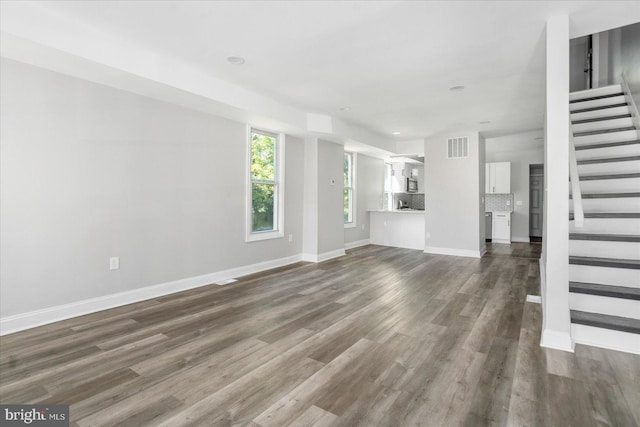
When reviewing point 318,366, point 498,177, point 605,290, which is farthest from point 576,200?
point 498,177

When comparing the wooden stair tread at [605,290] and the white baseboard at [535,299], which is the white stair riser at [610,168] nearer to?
the white baseboard at [535,299]

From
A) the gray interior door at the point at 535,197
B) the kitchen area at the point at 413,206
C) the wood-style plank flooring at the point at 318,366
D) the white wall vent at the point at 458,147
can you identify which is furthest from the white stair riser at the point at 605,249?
the gray interior door at the point at 535,197

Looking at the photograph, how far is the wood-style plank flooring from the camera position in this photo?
169cm

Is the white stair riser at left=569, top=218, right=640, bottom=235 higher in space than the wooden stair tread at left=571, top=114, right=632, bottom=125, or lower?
lower

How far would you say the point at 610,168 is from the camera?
366 cm

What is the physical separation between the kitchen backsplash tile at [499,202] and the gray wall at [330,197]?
14.9 ft

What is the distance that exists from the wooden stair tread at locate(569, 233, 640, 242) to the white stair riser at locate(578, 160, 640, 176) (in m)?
1.02

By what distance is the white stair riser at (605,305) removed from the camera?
2.44 meters

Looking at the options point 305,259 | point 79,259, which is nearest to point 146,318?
point 79,259

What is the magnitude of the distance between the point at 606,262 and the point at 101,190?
479 centimetres

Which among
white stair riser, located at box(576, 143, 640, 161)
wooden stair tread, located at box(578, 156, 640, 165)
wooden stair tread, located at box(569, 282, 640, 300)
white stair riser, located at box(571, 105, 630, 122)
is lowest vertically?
wooden stair tread, located at box(569, 282, 640, 300)

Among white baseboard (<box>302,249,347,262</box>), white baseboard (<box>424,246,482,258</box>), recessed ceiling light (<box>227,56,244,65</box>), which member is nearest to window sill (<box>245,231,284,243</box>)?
white baseboard (<box>302,249,347,262</box>)

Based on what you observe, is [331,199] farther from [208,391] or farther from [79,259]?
[208,391]

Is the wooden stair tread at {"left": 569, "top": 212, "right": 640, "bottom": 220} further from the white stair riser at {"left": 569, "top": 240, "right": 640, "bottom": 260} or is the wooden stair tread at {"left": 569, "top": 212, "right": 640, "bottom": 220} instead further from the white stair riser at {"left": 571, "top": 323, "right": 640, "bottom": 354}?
the white stair riser at {"left": 571, "top": 323, "right": 640, "bottom": 354}
